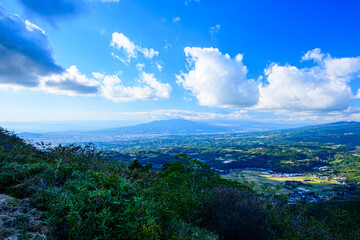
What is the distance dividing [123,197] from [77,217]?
3.67ft

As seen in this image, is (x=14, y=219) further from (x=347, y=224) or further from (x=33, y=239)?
(x=347, y=224)

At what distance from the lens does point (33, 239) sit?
112 inches

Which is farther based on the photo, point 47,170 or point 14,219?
point 47,170

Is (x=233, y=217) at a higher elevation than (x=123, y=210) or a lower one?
lower

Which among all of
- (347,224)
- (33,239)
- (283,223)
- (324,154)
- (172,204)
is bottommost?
(324,154)

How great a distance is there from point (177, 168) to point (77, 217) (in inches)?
462

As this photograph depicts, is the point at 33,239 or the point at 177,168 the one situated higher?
the point at 33,239

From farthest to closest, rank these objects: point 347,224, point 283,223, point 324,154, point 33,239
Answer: point 324,154 < point 347,224 < point 283,223 < point 33,239

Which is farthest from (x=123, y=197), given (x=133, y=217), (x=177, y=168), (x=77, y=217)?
(x=177, y=168)

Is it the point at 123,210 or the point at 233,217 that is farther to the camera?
the point at 233,217

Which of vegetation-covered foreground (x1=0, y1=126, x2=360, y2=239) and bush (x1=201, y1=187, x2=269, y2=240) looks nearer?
vegetation-covered foreground (x1=0, y1=126, x2=360, y2=239)

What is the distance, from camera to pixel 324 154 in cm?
10269

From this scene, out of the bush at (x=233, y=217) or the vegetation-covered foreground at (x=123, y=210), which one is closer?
the vegetation-covered foreground at (x=123, y=210)

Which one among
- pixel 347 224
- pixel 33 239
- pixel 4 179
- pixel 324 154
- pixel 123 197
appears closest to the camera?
pixel 33 239
